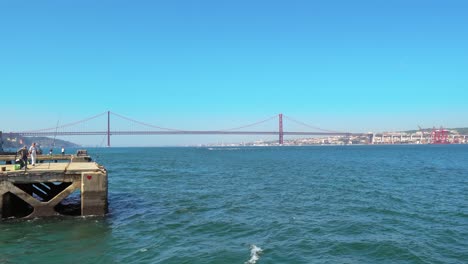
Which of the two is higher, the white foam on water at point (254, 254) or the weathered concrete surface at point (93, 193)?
the weathered concrete surface at point (93, 193)

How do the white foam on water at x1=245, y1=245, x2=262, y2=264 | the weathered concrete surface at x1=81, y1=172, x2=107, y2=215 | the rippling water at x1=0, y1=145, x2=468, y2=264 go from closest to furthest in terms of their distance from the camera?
the white foam on water at x1=245, y1=245, x2=262, y2=264, the rippling water at x1=0, y1=145, x2=468, y2=264, the weathered concrete surface at x1=81, y1=172, x2=107, y2=215

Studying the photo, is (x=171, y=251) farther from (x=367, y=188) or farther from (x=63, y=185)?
(x=367, y=188)

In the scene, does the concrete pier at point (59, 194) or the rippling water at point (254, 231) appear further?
Answer: the concrete pier at point (59, 194)

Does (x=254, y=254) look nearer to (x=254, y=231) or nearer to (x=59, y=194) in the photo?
(x=254, y=231)

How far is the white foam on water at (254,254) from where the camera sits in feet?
33.3

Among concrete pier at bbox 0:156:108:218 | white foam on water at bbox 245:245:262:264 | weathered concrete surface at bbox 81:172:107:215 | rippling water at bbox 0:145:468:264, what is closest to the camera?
white foam on water at bbox 245:245:262:264

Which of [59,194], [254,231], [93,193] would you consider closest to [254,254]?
[254,231]

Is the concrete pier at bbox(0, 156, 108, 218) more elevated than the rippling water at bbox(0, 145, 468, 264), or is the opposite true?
the concrete pier at bbox(0, 156, 108, 218)

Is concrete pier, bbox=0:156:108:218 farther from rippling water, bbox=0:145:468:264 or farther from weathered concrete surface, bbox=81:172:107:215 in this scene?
rippling water, bbox=0:145:468:264

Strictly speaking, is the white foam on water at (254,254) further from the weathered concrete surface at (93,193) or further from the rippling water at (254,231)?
the weathered concrete surface at (93,193)

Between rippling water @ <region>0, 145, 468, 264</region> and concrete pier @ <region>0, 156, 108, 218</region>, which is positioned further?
concrete pier @ <region>0, 156, 108, 218</region>

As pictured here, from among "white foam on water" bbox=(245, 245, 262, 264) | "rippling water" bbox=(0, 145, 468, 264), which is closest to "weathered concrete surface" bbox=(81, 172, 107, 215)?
"rippling water" bbox=(0, 145, 468, 264)

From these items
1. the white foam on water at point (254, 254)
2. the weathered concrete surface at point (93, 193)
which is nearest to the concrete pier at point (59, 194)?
the weathered concrete surface at point (93, 193)

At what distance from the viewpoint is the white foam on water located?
10.1 m
